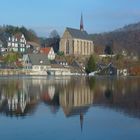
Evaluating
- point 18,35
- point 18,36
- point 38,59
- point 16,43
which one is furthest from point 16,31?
point 38,59

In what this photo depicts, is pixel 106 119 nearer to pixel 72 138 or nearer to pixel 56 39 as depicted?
pixel 72 138

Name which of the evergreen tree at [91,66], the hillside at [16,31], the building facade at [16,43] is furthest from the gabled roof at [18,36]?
the evergreen tree at [91,66]

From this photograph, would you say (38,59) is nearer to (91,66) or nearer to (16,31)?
(91,66)

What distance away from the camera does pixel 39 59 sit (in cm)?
6116

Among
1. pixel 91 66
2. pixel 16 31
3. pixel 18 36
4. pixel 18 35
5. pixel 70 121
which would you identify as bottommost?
pixel 70 121

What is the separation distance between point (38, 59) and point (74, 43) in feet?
58.9

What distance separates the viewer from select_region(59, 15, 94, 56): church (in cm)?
7762

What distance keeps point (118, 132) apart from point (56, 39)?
73.7 meters

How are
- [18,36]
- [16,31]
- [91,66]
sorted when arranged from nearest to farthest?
[91,66] → [18,36] → [16,31]

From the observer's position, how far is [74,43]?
77.6m

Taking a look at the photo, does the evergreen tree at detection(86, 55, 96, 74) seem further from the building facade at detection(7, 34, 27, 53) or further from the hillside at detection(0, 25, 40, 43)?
the hillside at detection(0, 25, 40, 43)

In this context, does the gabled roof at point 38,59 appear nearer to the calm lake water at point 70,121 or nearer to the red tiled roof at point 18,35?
the red tiled roof at point 18,35

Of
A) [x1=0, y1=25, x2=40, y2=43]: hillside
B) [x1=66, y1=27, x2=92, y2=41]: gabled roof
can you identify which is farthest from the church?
[x1=0, y1=25, x2=40, y2=43]: hillside

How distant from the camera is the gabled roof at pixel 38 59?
60259 millimetres
